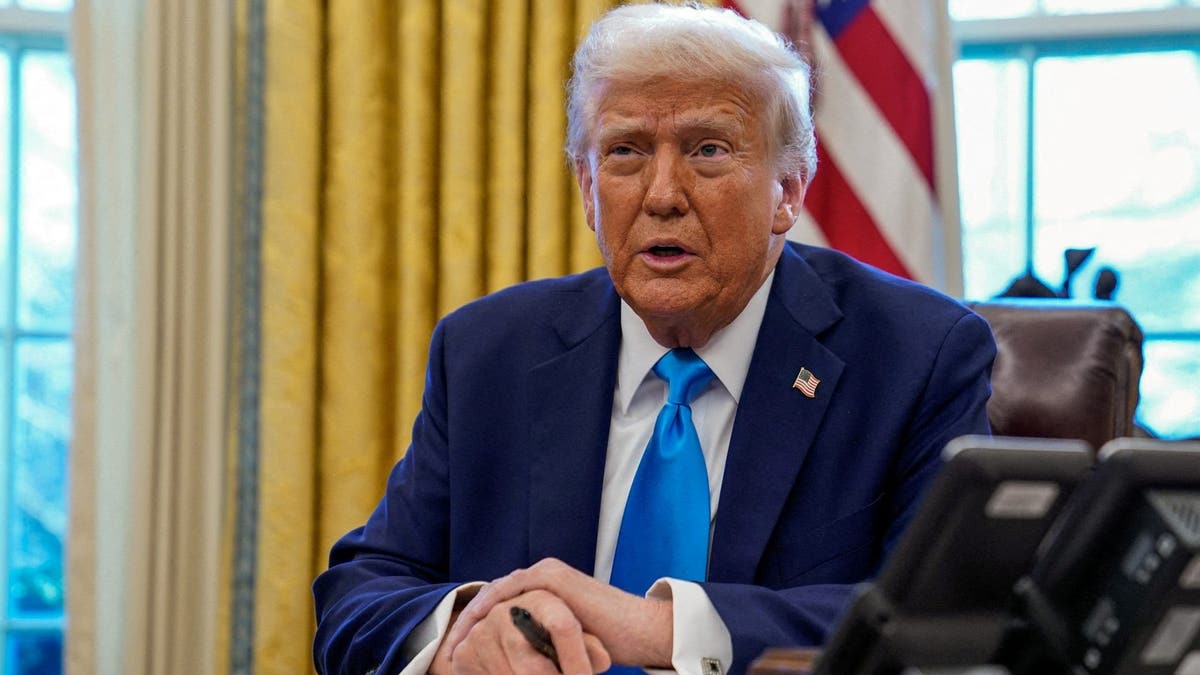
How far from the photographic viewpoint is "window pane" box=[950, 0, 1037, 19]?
307 cm

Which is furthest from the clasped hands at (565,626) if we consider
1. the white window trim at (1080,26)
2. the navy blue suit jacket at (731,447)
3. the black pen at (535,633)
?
the white window trim at (1080,26)

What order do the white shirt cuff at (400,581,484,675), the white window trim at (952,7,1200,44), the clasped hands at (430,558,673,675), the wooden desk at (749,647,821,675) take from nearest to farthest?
the wooden desk at (749,647,821,675), the clasped hands at (430,558,673,675), the white shirt cuff at (400,581,484,675), the white window trim at (952,7,1200,44)

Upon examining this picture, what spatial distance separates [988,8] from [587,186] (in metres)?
1.49

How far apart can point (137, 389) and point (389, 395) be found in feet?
1.77

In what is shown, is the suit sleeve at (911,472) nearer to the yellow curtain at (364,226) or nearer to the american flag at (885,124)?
the american flag at (885,124)

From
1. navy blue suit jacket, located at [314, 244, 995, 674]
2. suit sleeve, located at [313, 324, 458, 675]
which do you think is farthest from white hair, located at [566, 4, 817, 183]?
suit sleeve, located at [313, 324, 458, 675]

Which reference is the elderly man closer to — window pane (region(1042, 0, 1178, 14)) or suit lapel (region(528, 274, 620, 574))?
suit lapel (region(528, 274, 620, 574))

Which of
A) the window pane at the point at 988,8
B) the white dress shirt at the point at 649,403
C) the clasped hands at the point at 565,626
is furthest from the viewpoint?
the window pane at the point at 988,8

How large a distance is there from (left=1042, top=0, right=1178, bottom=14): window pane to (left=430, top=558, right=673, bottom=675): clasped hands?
2.05 metres

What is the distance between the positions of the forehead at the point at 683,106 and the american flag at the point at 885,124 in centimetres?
95

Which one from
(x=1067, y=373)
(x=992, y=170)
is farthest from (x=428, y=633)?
(x=992, y=170)

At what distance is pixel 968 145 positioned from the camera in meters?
3.12

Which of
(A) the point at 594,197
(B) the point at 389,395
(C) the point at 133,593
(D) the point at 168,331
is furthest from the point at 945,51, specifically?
(C) the point at 133,593

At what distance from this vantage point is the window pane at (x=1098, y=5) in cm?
296
